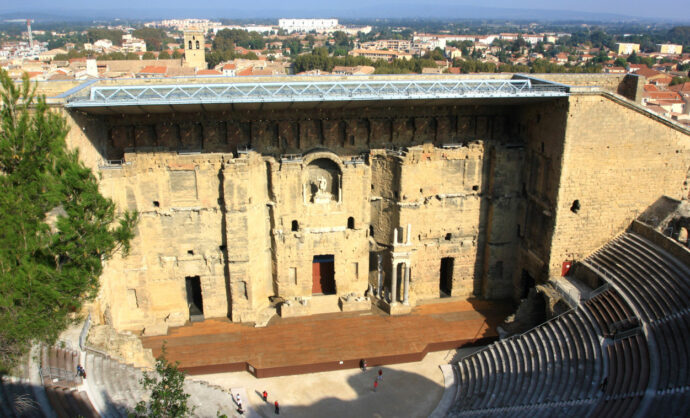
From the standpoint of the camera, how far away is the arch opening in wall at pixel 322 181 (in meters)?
25.8

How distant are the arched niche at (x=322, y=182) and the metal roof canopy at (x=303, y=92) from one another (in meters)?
3.66

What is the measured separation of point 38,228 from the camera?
→ 1642 centimetres

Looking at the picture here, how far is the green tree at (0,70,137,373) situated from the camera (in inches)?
622

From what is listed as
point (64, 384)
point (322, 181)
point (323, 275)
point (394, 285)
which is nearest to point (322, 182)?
point (322, 181)

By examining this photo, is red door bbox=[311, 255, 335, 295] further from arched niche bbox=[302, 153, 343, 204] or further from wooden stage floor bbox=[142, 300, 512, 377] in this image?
arched niche bbox=[302, 153, 343, 204]

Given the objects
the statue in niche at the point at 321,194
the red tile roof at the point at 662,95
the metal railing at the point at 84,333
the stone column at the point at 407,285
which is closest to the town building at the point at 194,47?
the red tile roof at the point at 662,95

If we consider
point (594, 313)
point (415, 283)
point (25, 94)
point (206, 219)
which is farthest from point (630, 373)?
point (25, 94)

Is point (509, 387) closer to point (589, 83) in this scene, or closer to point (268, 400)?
point (268, 400)

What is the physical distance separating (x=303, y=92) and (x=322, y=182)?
4.48 meters

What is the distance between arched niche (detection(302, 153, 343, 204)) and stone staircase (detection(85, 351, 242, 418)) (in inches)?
372

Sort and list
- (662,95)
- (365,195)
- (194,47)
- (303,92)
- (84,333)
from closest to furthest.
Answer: (84,333) → (303,92) → (365,195) → (662,95) → (194,47)

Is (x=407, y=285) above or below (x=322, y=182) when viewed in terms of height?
below

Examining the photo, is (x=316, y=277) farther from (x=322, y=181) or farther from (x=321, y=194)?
(x=322, y=181)

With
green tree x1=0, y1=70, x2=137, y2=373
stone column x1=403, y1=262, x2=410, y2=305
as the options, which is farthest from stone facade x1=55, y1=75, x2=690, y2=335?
green tree x1=0, y1=70, x2=137, y2=373
